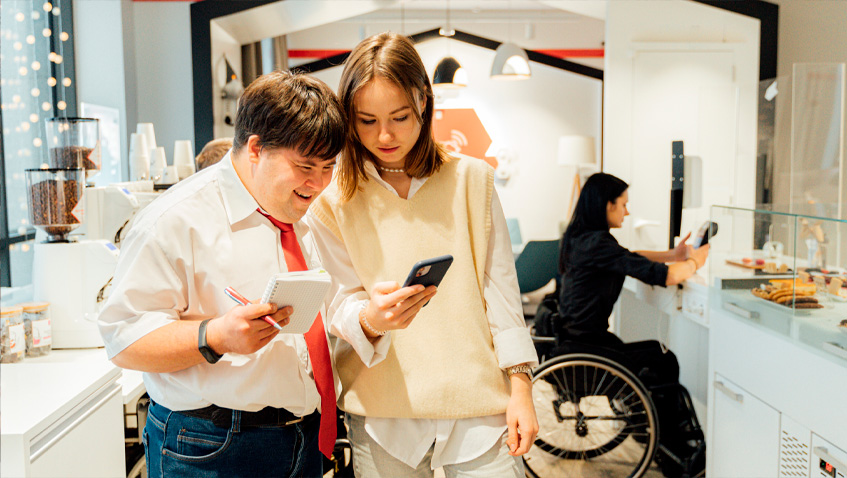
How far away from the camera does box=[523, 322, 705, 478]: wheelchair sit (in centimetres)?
310

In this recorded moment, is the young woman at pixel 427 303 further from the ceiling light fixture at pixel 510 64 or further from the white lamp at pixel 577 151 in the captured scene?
the white lamp at pixel 577 151

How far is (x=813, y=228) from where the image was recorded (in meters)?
2.27

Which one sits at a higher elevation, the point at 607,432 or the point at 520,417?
the point at 520,417

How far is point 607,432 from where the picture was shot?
11.7 ft

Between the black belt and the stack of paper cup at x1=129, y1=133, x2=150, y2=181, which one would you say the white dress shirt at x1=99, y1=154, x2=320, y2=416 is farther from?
the stack of paper cup at x1=129, y1=133, x2=150, y2=181

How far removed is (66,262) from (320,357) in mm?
1445

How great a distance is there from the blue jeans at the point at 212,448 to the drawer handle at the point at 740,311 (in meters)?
1.96

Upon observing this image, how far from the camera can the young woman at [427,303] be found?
4.66ft

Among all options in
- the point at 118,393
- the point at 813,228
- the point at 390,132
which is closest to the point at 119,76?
the point at 118,393

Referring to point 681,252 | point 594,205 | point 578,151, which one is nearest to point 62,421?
point 594,205

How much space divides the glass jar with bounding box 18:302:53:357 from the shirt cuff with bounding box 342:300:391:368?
136 cm

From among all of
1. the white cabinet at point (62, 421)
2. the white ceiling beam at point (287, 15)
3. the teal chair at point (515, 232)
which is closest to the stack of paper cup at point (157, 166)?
the white cabinet at point (62, 421)

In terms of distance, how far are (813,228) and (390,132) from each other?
63.6 inches

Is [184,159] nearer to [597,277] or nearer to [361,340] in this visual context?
[597,277]
